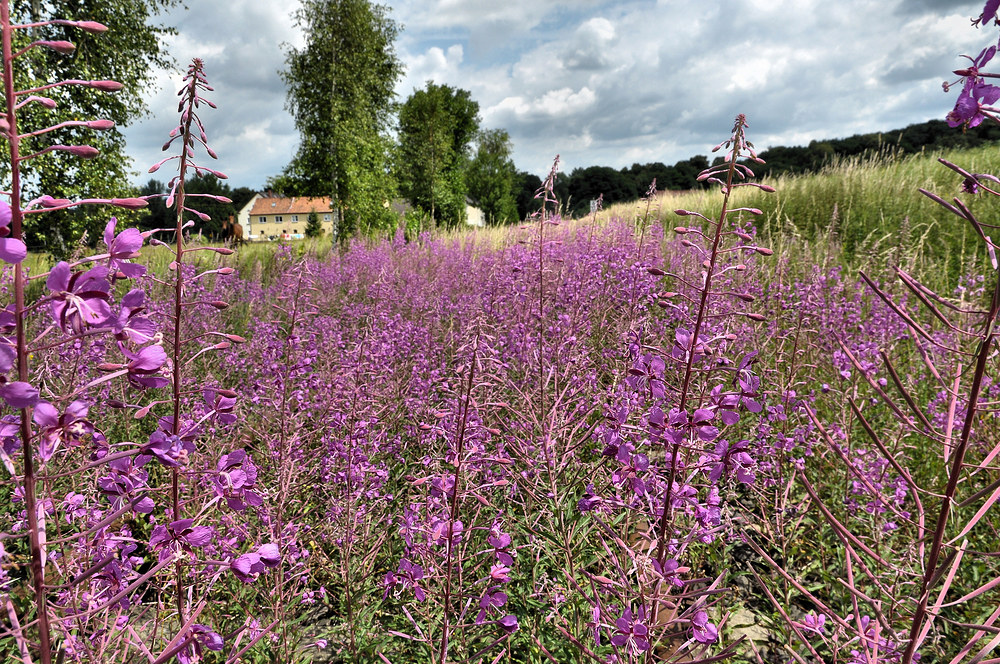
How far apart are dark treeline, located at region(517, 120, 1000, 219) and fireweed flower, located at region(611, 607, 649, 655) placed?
3.34 feet

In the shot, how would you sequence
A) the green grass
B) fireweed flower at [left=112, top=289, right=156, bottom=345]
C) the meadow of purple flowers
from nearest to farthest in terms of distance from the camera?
fireweed flower at [left=112, top=289, right=156, bottom=345] < the meadow of purple flowers < the green grass

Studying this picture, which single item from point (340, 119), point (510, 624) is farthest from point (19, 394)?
point (340, 119)

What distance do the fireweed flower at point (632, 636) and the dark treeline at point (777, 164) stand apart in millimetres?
1018

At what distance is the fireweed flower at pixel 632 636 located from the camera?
1.16m

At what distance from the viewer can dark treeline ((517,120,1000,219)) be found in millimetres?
13805

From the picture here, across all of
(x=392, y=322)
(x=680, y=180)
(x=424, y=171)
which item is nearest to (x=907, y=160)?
(x=392, y=322)

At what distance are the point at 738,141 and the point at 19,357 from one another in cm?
159

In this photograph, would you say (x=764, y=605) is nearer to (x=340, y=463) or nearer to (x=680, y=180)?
(x=340, y=463)

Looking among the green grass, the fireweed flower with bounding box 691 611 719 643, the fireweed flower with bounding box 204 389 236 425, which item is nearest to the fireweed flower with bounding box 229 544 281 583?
the fireweed flower with bounding box 204 389 236 425

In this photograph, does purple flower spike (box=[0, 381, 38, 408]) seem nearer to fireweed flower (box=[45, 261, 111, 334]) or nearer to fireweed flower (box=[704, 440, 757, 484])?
fireweed flower (box=[45, 261, 111, 334])

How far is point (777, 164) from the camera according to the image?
1230 inches

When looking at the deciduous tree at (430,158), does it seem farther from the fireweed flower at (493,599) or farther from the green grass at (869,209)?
the fireweed flower at (493,599)

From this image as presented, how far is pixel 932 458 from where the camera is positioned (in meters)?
3.52

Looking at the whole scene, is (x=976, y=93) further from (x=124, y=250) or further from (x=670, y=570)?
(x=124, y=250)
